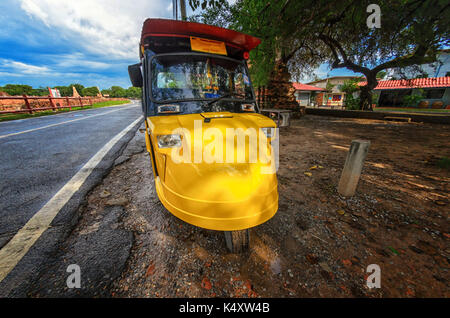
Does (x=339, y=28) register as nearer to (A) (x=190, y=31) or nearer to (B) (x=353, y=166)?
(B) (x=353, y=166)

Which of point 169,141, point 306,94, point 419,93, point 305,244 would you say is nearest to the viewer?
point 169,141

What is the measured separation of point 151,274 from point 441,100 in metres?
34.3

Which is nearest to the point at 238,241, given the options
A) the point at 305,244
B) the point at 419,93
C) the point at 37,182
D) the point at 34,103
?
the point at 305,244

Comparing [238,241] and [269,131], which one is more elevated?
[269,131]

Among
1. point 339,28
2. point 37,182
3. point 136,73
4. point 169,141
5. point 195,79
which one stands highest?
point 339,28

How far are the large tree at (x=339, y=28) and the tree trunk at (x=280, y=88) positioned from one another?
0.52 feet

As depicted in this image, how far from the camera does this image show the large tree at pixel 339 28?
148 inches

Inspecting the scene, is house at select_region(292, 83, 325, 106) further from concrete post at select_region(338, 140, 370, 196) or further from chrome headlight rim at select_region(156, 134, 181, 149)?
chrome headlight rim at select_region(156, 134, 181, 149)

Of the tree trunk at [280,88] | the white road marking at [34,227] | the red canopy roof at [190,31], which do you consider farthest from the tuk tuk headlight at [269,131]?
the tree trunk at [280,88]

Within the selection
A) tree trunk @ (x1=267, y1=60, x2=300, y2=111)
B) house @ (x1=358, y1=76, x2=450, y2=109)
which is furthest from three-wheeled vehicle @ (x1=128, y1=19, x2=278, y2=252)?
house @ (x1=358, y1=76, x2=450, y2=109)

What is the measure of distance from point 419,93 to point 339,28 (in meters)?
24.5

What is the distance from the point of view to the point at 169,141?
1516mm

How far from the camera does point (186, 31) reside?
2049 mm

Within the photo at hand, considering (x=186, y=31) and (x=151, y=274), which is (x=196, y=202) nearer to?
(x=151, y=274)
